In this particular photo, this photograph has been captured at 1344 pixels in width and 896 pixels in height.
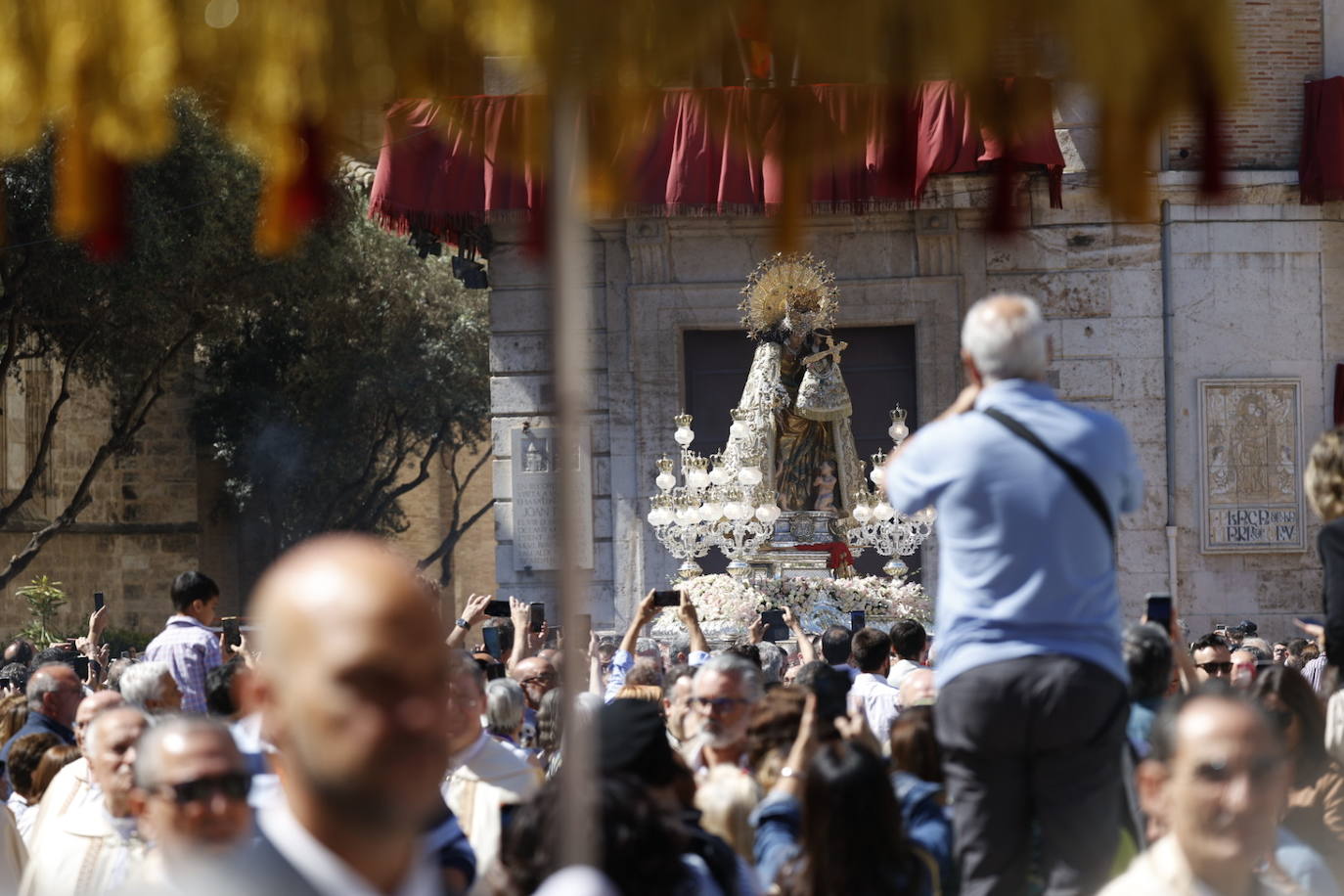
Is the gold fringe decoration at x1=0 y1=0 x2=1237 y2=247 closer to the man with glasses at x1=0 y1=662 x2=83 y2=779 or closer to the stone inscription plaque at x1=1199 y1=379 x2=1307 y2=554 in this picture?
the man with glasses at x1=0 y1=662 x2=83 y2=779

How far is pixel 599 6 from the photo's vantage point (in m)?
3.61

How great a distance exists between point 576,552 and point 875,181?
15.4 m

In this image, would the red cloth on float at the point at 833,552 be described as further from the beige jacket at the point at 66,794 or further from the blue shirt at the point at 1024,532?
the blue shirt at the point at 1024,532

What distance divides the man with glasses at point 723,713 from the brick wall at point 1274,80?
14792mm

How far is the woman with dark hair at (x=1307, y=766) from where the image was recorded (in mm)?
5254

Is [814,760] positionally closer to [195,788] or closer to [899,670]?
[195,788]

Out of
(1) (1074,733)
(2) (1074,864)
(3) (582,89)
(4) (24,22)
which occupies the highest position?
(4) (24,22)

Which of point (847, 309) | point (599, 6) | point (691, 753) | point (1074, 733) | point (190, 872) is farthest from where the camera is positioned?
point (847, 309)

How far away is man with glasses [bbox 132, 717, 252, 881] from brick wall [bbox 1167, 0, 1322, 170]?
1693 cm

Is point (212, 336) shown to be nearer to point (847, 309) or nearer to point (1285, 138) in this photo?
point (847, 309)

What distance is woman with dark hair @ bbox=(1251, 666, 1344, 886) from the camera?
5.25m

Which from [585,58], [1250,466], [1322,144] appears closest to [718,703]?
[585,58]

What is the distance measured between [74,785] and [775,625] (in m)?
7.62

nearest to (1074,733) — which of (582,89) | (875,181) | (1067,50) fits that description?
(1067,50)
